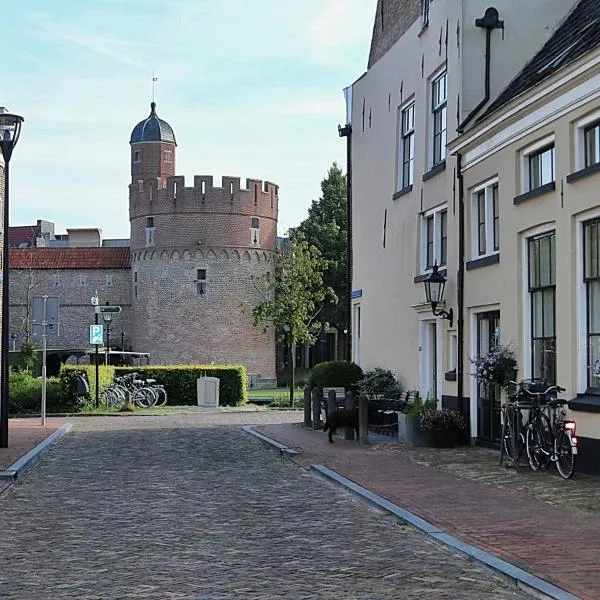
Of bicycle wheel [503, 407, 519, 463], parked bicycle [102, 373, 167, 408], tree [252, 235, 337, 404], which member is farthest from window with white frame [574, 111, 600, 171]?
tree [252, 235, 337, 404]

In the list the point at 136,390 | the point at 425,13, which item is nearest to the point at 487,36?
the point at 425,13

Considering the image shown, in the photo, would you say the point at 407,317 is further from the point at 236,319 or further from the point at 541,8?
the point at 236,319

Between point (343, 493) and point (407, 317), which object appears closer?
point (343, 493)

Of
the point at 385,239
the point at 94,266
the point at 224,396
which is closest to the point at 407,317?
the point at 385,239

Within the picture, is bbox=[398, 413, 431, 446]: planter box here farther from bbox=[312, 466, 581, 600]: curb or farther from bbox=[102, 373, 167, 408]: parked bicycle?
bbox=[102, 373, 167, 408]: parked bicycle

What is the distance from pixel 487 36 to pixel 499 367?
662 centimetres

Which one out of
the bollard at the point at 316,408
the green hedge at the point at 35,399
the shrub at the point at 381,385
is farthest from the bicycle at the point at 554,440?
the green hedge at the point at 35,399

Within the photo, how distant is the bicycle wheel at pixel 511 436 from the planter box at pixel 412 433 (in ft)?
11.5

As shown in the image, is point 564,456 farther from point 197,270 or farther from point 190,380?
point 197,270

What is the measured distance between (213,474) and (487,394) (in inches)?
206

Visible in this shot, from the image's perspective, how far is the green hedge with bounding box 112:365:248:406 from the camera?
37.7m

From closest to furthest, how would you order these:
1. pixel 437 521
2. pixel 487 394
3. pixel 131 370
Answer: pixel 437 521
pixel 487 394
pixel 131 370

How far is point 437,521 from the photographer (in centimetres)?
980

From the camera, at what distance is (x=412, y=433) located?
59.6 feet
